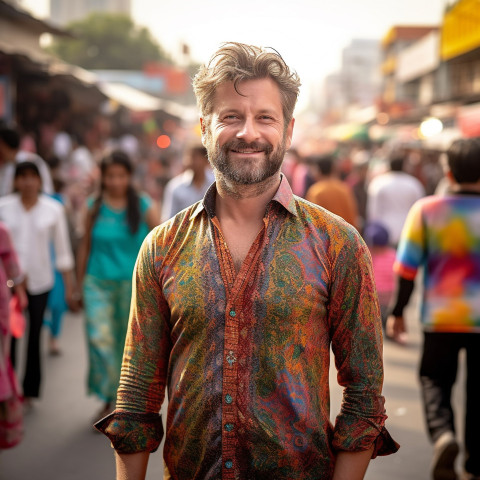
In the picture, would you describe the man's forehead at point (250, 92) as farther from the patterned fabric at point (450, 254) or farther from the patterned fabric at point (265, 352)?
the patterned fabric at point (450, 254)

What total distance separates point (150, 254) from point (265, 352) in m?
0.48

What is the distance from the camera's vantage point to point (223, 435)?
6.77ft

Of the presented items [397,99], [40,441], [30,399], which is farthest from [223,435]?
[397,99]

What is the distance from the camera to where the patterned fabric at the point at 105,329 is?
5.33 meters

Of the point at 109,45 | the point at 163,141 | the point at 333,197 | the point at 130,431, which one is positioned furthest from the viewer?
the point at 109,45

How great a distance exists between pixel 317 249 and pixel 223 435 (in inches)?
23.6

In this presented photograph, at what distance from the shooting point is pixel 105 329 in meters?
5.38

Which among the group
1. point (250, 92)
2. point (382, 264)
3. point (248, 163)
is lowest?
point (382, 264)

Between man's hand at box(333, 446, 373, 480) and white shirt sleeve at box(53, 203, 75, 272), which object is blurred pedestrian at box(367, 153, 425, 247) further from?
man's hand at box(333, 446, 373, 480)

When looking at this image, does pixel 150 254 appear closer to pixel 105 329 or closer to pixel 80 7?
pixel 105 329

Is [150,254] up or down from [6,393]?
up

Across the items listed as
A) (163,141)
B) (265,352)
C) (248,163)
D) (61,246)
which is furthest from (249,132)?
(163,141)

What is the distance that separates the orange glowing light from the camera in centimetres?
3778

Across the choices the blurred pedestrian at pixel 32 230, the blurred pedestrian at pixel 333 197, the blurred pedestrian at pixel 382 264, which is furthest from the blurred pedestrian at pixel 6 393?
the blurred pedestrian at pixel 333 197
